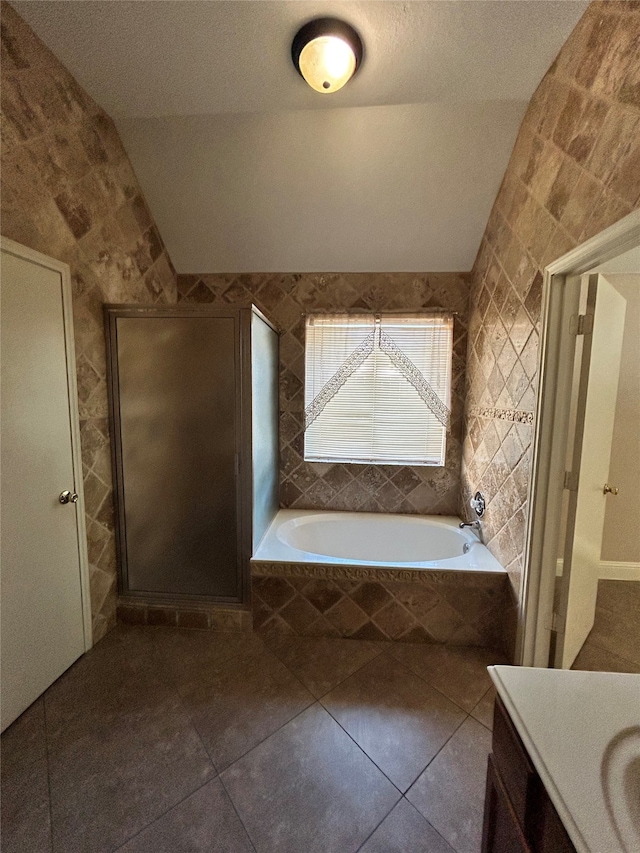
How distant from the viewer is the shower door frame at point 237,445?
1888 millimetres

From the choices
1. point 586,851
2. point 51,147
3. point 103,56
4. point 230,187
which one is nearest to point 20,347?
point 51,147

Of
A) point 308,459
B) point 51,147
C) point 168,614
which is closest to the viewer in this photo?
point 51,147

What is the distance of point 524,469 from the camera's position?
5.65ft

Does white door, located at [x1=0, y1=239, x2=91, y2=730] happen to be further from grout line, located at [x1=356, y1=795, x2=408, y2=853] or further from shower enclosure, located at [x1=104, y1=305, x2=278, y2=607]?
grout line, located at [x1=356, y1=795, x2=408, y2=853]

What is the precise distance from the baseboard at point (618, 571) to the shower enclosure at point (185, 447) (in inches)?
102

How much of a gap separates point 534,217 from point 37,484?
258cm

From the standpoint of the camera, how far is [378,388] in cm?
266

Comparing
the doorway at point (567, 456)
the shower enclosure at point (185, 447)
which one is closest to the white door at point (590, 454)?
the doorway at point (567, 456)

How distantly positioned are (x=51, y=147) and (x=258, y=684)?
2656 millimetres

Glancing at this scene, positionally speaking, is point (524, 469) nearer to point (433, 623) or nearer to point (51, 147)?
point (433, 623)

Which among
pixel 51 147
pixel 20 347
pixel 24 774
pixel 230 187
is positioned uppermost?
pixel 230 187

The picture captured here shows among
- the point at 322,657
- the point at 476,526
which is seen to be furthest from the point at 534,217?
the point at 322,657

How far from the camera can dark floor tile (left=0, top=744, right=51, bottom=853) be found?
109 centimetres

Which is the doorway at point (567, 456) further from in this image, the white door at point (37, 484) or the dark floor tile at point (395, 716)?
the white door at point (37, 484)
